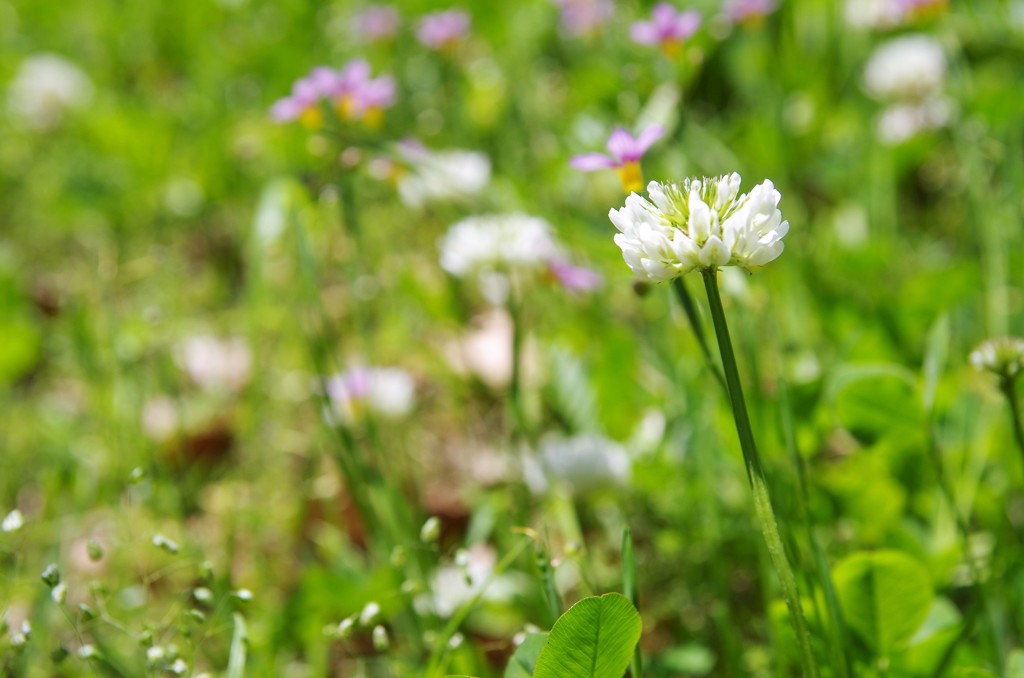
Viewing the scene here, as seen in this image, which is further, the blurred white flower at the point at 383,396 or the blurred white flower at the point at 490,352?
the blurred white flower at the point at 490,352

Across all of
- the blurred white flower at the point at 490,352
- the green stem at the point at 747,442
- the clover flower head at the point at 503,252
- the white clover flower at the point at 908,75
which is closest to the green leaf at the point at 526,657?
the green stem at the point at 747,442

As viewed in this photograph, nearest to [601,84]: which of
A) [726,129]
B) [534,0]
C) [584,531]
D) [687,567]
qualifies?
[726,129]

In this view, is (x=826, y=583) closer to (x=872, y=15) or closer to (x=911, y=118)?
(x=911, y=118)

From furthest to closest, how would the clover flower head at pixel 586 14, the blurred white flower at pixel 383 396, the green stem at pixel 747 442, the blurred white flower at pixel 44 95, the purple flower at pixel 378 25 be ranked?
the blurred white flower at pixel 44 95 < the purple flower at pixel 378 25 < the clover flower head at pixel 586 14 < the blurred white flower at pixel 383 396 < the green stem at pixel 747 442

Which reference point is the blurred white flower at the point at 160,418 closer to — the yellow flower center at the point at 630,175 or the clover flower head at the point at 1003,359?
the yellow flower center at the point at 630,175

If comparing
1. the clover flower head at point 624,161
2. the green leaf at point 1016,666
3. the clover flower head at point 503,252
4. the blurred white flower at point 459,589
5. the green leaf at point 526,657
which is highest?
the clover flower head at point 624,161

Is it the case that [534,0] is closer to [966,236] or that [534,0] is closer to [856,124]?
[856,124]
